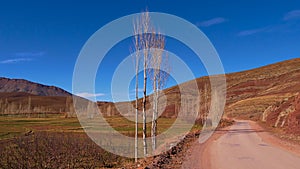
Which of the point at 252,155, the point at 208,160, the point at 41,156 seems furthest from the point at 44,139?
the point at 252,155

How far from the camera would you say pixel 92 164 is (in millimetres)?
19125

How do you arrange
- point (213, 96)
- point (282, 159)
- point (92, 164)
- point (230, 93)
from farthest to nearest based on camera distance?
point (230, 93), point (213, 96), point (92, 164), point (282, 159)

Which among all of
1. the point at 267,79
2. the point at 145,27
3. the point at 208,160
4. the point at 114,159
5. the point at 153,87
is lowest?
the point at 114,159

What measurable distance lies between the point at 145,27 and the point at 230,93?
490 ft

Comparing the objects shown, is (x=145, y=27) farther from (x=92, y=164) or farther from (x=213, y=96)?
(x=213, y=96)

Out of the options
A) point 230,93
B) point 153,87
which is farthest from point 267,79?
point 153,87

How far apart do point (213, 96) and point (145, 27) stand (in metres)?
42.9

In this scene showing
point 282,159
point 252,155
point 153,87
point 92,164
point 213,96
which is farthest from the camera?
point 213,96

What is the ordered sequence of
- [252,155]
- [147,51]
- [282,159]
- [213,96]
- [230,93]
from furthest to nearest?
[230,93] → [213,96] → [147,51] → [252,155] → [282,159]

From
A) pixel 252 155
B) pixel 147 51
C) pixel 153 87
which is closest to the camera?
pixel 252 155

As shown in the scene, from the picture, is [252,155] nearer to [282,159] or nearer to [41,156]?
[282,159]

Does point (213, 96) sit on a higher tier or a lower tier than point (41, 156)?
higher

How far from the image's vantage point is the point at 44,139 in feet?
69.8

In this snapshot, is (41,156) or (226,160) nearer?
(226,160)
